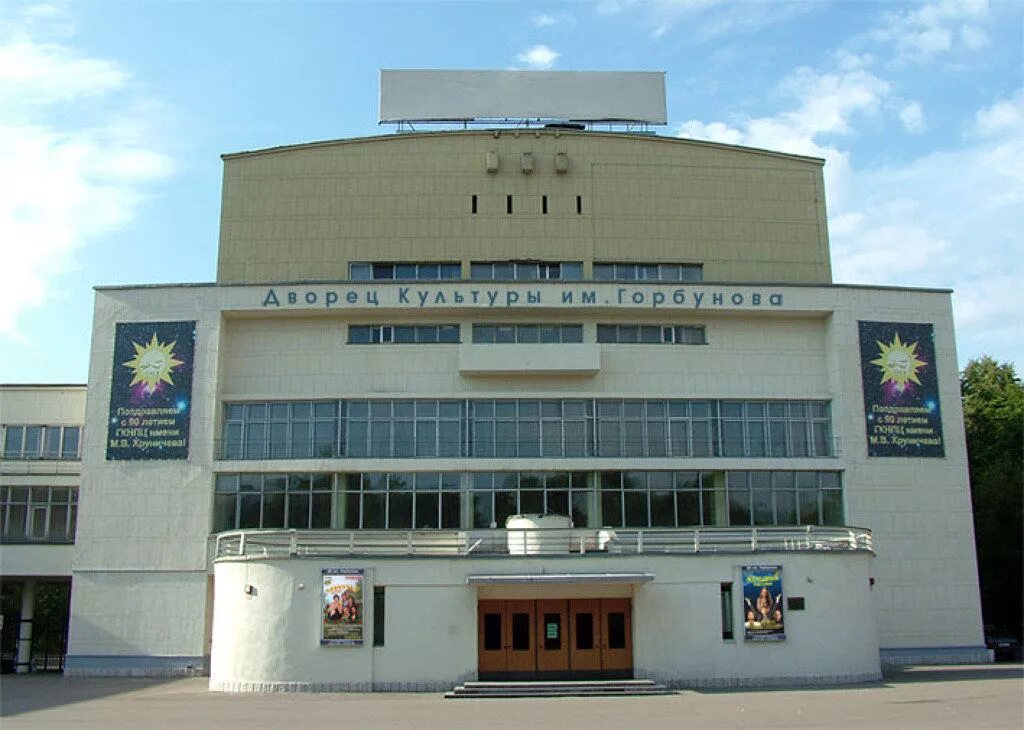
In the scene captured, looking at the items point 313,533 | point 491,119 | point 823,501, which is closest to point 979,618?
point 823,501

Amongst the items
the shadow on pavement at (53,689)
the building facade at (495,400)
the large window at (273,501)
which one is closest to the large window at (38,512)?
the building facade at (495,400)

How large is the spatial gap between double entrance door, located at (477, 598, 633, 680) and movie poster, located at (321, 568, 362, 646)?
3.41 metres

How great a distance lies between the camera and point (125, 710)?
23578mm

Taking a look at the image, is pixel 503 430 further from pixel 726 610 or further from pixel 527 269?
pixel 726 610

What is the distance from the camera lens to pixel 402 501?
3469 centimetres

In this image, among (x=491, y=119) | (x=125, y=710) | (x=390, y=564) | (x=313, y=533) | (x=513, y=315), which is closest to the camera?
(x=125, y=710)

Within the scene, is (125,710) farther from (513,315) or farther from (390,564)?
(513,315)

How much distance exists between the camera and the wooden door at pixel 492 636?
1120 inches

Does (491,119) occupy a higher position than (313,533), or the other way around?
(491,119)

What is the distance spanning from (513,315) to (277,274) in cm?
878

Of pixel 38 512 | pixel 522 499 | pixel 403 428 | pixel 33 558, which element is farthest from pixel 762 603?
pixel 38 512

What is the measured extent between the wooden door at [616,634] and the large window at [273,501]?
1052 cm

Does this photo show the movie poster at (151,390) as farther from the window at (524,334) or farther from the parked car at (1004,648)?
the parked car at (1004,648)

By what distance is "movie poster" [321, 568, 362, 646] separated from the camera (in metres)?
27.3
